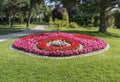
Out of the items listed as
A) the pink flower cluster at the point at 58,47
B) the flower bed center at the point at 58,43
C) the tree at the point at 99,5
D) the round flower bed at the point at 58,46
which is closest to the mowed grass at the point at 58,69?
the round flower bed at the point at 58,46

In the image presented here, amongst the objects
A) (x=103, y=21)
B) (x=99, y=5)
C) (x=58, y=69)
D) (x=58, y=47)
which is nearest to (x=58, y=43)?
(x=58, y=47)

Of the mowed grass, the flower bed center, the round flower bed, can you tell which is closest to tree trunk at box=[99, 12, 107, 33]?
the round flower bed

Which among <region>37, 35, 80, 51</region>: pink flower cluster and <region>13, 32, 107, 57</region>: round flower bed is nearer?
<region>13, 32, 107, 57</region>: round flower bed

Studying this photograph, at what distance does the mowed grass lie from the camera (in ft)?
29.5

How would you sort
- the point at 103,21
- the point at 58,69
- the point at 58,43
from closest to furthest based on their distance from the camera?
the point at 58,69, the point at 58,43, the point at 103,21

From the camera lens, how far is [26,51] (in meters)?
11.6

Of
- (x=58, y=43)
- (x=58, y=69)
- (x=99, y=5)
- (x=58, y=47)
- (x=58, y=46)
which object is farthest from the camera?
(x=99, y=5)

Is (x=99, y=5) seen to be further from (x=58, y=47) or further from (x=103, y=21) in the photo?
(x=58, y=47)

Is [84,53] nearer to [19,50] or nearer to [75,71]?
[75,71]

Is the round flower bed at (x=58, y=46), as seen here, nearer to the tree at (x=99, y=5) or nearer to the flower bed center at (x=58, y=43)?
the flower bed center at (x=58, y=43)

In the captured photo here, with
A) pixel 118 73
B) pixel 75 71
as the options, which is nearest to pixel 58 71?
pixel 75 71

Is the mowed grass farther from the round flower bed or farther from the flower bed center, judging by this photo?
the flower bed center

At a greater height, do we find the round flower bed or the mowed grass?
the round flower bed

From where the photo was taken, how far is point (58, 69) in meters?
9.54
